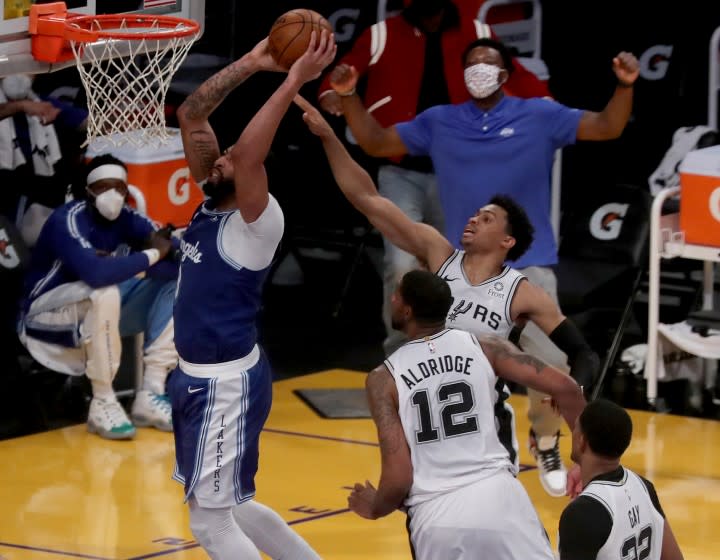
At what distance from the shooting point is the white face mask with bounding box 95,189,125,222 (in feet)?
28.4

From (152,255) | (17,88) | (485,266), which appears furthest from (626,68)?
(17,88)

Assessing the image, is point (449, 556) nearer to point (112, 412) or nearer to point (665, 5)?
point (112, 412)

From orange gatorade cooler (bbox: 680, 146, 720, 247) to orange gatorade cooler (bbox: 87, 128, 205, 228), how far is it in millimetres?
2988

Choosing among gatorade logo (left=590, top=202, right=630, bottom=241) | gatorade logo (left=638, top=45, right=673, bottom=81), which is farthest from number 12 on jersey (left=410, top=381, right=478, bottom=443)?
gatorade logo (left=638, top=45, right=673, bottom=81)

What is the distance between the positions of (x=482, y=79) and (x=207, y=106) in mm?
2382

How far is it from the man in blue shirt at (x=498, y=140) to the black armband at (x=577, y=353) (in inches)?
56.4

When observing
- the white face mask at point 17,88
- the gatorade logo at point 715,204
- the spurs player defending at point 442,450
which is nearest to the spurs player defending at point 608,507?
the spurs player defending at point 442,450

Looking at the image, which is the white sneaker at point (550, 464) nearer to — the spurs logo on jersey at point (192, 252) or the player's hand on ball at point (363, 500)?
the spurs logo on jersey at point (192, 252)

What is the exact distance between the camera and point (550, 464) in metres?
7.61

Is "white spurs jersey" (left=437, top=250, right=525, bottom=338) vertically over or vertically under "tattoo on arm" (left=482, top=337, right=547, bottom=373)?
under

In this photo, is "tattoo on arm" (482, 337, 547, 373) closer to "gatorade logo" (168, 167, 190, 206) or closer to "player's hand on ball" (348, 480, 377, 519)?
"player's hand on ball" (348, 480, 377, 519)

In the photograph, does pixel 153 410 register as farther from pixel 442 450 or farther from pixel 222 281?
pixel 442 450

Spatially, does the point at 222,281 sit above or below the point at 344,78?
below

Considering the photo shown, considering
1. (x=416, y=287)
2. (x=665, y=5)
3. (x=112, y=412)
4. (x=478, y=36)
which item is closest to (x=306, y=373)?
(x=112, y=412)
